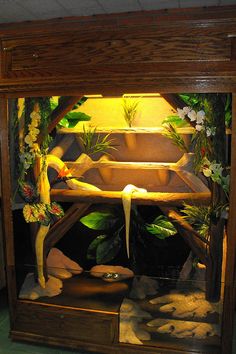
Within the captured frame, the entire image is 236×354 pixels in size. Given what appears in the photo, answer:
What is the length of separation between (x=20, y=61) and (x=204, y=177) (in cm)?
129

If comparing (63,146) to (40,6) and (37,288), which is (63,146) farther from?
(37,288)

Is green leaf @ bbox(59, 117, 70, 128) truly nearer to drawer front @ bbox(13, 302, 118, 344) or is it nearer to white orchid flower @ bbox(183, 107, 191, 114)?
white orchid flower @ bbox(183, 107, 191, 114)

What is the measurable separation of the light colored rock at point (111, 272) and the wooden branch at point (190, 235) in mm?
432

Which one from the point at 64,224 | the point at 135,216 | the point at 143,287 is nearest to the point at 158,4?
the point at 135,216

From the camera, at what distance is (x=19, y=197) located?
1.98 metres

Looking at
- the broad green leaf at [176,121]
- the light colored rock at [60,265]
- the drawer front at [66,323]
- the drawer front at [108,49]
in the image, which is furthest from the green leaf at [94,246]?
the drawer front at [108,49]

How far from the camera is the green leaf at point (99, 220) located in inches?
75.5

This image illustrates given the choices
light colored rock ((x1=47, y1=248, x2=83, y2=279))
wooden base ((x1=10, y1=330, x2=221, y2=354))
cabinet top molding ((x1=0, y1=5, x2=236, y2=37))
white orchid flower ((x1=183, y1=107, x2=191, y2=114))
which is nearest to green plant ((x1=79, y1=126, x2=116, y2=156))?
white orchid flower ((x1=183, y1=107, x2=191, y2=114))

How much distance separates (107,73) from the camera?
1675mm

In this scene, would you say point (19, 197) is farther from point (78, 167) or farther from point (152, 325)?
point (152, 325)

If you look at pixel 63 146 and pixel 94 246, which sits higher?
pixel 63 146

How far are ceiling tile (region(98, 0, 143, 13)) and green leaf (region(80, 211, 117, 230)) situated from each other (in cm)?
119

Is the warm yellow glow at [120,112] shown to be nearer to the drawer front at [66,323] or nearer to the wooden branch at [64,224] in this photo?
the wooden branch at [64,224]

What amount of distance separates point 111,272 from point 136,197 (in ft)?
1.80
